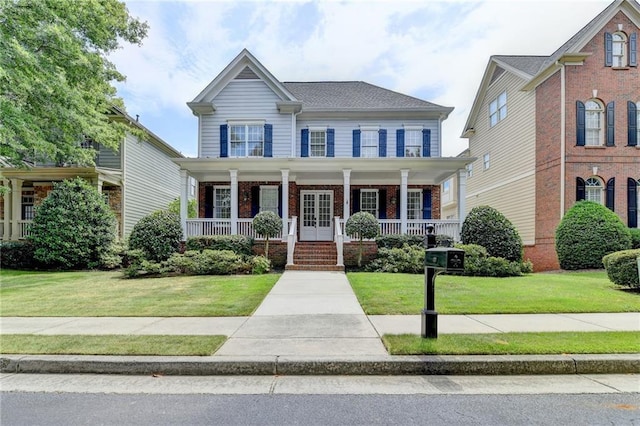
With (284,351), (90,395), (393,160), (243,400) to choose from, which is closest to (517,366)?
(284,351)

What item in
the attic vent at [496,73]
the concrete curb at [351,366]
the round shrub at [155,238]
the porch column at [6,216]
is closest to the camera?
the concrete curb at [351,366]

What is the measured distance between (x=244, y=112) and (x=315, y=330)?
13.2 m

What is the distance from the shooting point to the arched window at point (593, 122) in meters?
14.4

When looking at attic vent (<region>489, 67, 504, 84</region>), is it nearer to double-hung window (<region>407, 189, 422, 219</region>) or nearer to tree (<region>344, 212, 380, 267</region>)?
double-hung window (<region>407, 189, 422, 219</region>)

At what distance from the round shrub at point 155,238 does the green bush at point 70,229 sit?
7.27 feet

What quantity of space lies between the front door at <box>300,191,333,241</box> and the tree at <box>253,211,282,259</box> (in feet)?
11.4

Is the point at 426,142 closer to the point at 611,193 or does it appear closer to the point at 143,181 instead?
the point at 611,193

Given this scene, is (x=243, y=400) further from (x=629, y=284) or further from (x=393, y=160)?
(x=393, y=160)

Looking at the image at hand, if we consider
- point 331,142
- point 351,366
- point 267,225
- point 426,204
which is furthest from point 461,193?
point 351,366

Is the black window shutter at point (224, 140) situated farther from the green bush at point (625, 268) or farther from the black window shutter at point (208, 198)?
the green bush at point (625, 268)

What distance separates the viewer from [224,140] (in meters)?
15.8

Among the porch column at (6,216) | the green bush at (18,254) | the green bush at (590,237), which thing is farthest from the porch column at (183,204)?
the green bush at (590,237)

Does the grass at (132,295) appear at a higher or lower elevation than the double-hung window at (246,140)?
lower

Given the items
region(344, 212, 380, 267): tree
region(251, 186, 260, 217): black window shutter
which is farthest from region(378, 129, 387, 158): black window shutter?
region(251, 186, 260, 217): black window shutter
